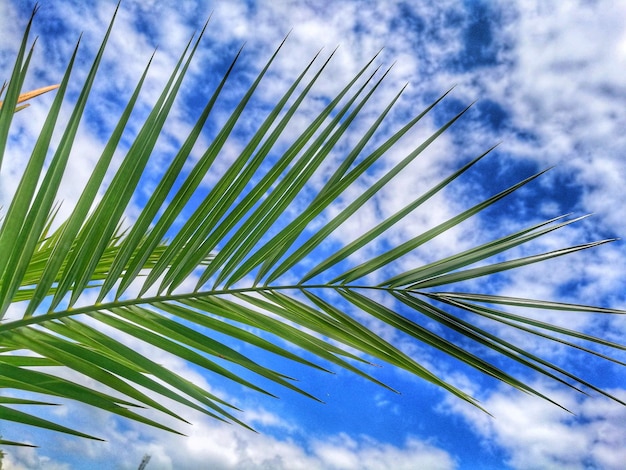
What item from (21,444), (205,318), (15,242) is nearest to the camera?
(21,444)

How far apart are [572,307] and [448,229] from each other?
0.30 meters

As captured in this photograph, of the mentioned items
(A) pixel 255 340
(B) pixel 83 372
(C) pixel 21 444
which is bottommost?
(C) pixel 21 444

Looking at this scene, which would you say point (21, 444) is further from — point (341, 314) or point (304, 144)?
point (304, 144)

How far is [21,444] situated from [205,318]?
0.39 metres

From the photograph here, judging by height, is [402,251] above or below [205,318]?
above

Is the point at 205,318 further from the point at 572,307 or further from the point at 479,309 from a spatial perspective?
the point at 572,307

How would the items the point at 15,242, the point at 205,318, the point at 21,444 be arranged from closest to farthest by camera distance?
1. the point at 21,444
2. the point at 15,242
3. the point at 205,318

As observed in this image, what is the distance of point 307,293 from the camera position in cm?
142

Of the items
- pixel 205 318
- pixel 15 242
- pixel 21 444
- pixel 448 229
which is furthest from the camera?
pixel 448 229

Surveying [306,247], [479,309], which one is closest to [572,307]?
[479,309]

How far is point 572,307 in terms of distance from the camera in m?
1.19

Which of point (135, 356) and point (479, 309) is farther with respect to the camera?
point (479, 309)

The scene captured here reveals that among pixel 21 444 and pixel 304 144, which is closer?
pixel 21 444

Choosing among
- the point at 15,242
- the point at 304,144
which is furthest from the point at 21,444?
the point at 304,144
